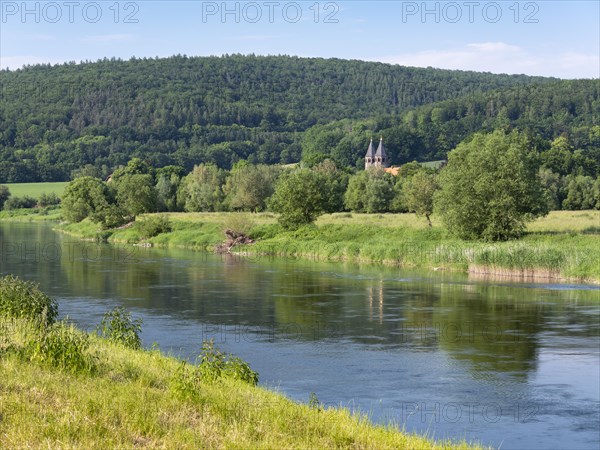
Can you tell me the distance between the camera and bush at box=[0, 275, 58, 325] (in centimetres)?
2298

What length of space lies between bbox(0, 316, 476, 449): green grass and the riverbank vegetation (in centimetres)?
2

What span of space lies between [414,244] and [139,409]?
46564 millimetres

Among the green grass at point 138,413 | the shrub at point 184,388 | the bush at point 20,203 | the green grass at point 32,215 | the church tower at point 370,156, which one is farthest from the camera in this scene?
the church tower at point 370,156

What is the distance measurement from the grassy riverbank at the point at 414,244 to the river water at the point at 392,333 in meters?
2.47

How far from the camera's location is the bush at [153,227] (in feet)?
278

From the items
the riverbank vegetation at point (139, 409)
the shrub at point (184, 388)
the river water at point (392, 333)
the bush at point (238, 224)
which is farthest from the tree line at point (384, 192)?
the shrub at point (184, 388)

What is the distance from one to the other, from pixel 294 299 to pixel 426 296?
264 inches

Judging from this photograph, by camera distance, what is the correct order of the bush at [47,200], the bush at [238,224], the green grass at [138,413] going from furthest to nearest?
the bush at [47,200] < the bush at [238,224] < the green grass at [138,413]

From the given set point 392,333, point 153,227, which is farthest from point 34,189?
point 392,333

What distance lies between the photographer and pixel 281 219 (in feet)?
241

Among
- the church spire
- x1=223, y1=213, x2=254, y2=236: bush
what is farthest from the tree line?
the church spire

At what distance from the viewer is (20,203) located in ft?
493

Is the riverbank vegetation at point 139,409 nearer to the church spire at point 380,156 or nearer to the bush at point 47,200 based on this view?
the bush at point 47,200

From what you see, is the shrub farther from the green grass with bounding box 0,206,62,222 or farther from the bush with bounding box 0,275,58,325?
the green grass with bounding box 0,206,62,222
